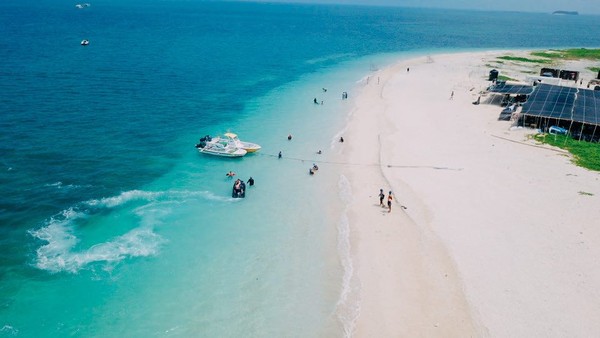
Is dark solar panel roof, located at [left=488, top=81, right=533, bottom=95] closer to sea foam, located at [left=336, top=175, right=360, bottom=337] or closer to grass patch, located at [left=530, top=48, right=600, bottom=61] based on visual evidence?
sea foam, located at [left=336, top=175, right=360, bottom=337]

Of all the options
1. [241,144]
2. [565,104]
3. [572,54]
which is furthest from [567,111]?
[572,54]

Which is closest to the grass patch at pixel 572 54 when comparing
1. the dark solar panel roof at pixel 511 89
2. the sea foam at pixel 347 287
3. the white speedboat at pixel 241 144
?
the dark solar panel roof at pixel 511 89

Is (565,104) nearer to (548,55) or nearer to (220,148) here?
(220,148)

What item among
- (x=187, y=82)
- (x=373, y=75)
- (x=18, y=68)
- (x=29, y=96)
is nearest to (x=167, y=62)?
(x=187, y=82)

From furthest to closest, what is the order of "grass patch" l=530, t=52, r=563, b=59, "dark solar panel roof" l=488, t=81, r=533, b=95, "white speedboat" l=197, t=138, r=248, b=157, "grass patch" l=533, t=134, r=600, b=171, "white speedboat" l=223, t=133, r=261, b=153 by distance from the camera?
"grass patch" l=530, t=52, r=563, b=59 → "dark solar panel roof" l=488, t=81, r=533, b=95 → "white speedboat" l=223, t=133, r=261, b=153 → "white speedboat" l=197, t=138, r=248, b=157 → "grass patch" l=533, t=134, r=600, b=171

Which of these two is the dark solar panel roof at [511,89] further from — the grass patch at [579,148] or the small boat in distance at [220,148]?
the small boat in distance at [220,148]

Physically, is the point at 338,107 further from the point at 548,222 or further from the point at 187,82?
the point at 548,222

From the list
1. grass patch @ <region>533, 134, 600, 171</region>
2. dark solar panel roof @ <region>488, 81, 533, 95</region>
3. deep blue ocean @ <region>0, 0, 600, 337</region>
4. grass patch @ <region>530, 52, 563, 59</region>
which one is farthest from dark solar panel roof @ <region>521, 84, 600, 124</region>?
grass patch @ <region>530, 52, 563, 59</region>
